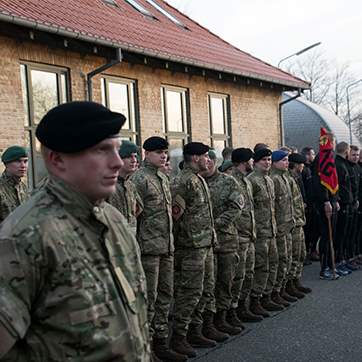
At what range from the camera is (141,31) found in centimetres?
1197

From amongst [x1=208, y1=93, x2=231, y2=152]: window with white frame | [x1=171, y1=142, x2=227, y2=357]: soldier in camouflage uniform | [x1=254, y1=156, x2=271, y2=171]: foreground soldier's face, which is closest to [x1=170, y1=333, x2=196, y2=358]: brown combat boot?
[x1=171, y1=142, x2=227, y2=357]: soldier in camouflage uniform

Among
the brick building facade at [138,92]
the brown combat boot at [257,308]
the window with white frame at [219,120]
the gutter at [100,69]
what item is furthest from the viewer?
the window with white frame at [219,120]

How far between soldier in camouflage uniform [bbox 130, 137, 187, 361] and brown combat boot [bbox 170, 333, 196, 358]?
0.13 meters

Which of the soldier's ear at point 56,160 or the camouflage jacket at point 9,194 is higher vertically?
the soldier's ear at point 56,160

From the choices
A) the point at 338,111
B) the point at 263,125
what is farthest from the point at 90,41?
the point at 338,111

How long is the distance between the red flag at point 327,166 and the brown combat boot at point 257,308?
2.58m

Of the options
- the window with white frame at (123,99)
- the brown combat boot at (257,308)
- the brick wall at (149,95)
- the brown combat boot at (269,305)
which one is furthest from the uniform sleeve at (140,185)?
the window with white frame at (123,99)

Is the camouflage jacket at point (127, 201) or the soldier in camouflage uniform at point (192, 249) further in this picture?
the soldier in camouflage uniform at point (192, 249)

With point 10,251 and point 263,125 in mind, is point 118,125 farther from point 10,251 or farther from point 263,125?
point 263,125

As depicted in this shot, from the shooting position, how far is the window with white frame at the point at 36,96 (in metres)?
8.99

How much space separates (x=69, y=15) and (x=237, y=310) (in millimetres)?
6012

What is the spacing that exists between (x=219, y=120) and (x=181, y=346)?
363 inches

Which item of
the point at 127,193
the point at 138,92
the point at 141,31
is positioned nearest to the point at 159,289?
the point at 127,193

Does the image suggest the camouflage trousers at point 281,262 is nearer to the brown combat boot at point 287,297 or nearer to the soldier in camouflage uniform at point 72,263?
the brown combat boot at point 287,297
